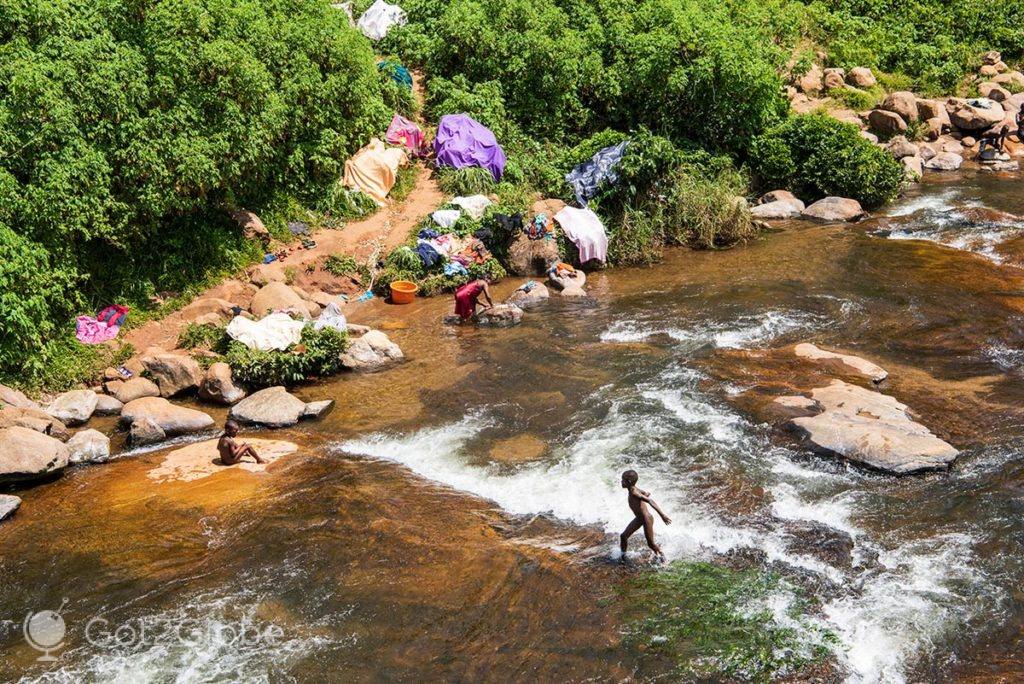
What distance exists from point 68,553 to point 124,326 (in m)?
6.39

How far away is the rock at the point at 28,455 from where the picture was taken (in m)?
10.8

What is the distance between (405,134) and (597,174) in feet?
15.4

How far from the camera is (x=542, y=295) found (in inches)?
653

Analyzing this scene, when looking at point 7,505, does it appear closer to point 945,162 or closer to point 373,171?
point 373,171

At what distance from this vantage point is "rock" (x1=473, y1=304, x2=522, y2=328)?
15.4 metres

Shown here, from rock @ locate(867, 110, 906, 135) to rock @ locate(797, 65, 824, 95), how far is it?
233 cm

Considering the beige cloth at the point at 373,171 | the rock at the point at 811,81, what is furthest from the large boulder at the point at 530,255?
the rock at the point at 811,81

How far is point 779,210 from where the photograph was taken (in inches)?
802

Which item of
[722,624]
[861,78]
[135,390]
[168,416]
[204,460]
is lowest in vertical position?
[722,624]

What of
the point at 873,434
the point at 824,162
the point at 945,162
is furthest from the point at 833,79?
the point at 873,434

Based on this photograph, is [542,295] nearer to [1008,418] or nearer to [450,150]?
[450,150]

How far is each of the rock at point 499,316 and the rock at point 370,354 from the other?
183cm

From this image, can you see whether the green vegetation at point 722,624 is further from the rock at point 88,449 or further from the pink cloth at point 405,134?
the pink cloth at point 405,134

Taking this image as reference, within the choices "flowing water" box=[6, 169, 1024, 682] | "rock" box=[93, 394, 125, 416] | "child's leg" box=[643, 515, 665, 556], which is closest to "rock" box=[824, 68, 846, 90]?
"flowing water" box=[6, 169, 1024, 682]
